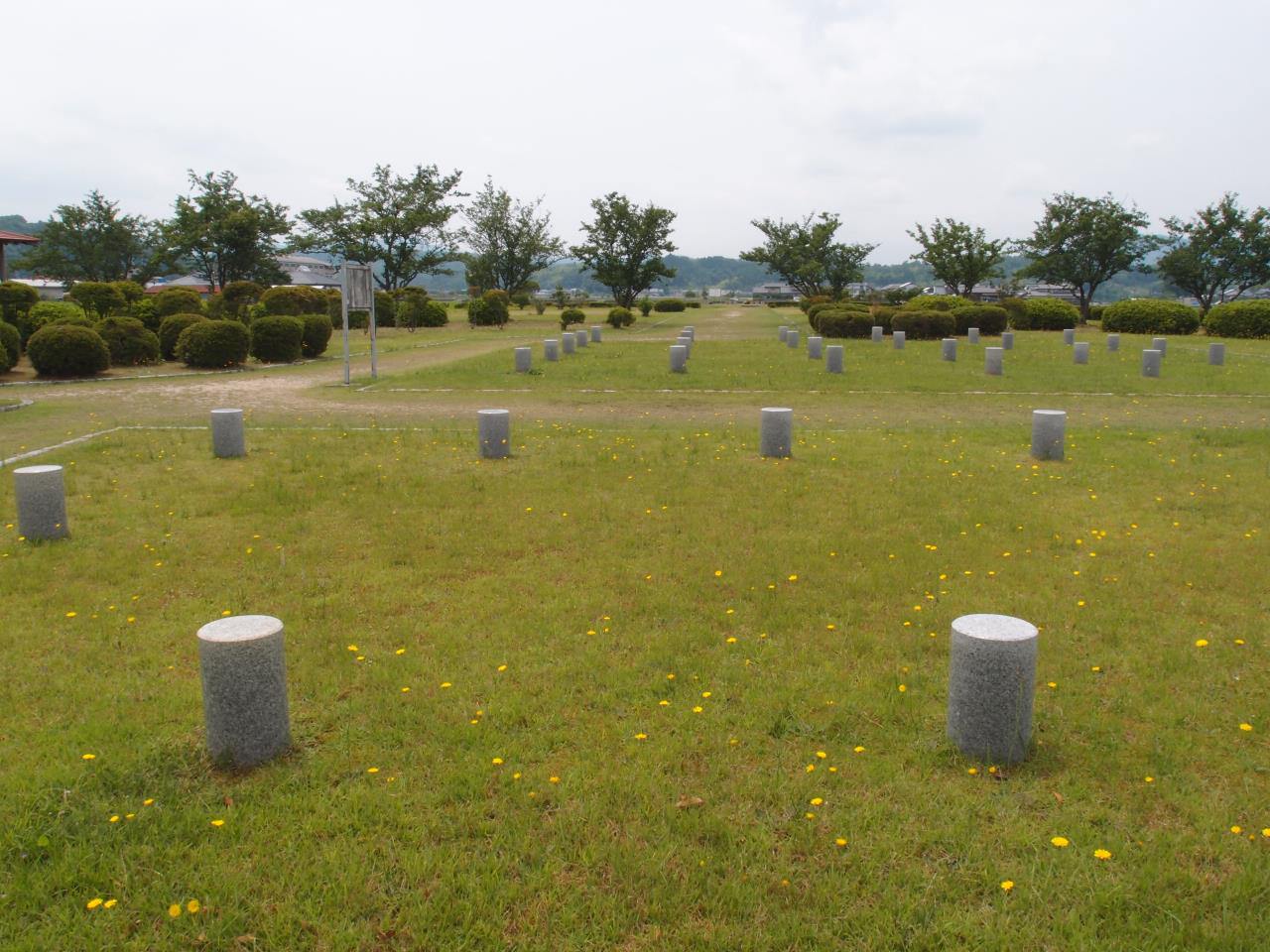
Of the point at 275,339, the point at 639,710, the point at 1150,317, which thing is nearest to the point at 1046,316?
the point at 1150,317

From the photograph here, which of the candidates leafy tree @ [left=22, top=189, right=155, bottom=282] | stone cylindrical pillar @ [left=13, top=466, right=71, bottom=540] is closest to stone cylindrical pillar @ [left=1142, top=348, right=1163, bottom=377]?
stone cylindrical pillar @ [left=13, top=466, right=71, bottom=540]

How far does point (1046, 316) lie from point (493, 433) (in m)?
31.2

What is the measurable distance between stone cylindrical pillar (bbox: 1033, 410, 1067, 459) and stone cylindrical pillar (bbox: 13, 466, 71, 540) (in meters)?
9.21

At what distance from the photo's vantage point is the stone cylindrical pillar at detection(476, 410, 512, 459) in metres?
→ 9.93

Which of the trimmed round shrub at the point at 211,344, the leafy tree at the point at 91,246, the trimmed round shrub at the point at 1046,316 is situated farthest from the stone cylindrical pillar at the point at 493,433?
the leafy tree at the point at 91,246

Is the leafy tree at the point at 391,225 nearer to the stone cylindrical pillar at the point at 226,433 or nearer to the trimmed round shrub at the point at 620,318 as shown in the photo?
the trimmed round shrub at the point at 620,318

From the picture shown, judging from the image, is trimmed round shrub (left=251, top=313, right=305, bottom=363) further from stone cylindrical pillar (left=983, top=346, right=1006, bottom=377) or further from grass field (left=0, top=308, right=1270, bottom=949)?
stone cylindrical pillar (left=983, top=346, right=1006, bottom=377)

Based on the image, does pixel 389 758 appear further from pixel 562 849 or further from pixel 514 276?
pixel 514 276

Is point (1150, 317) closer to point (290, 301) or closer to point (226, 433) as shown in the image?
point (290, 301)

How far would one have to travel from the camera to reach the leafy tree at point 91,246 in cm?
4800

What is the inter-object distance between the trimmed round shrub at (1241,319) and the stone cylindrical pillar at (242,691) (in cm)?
3534

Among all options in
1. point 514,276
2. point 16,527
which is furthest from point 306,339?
point 514,276

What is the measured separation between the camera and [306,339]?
2377 cm

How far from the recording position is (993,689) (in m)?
3.70
